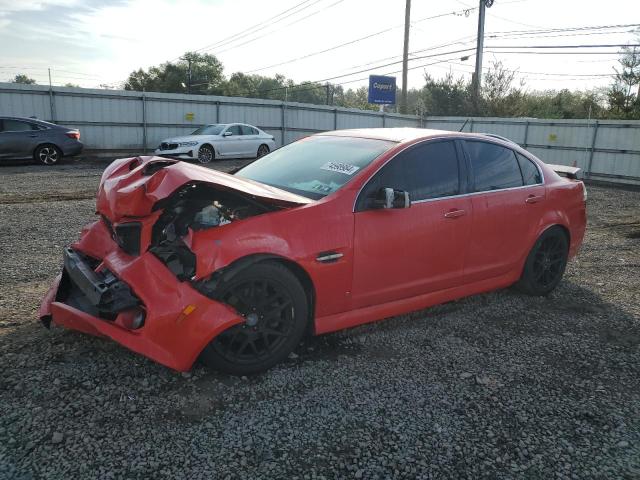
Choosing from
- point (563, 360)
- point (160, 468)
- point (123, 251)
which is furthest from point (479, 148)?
point (160, 468)

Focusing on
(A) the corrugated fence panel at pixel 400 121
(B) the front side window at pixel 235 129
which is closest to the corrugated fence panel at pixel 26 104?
(B) the front side window at pixel 235 129

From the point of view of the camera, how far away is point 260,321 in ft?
10.5

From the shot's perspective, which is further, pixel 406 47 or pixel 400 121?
pixel 406 47

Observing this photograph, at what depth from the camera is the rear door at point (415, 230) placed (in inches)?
143

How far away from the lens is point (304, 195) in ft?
12.1

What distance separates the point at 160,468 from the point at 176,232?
138 centimetres

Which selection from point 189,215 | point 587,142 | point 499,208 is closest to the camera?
point 189,215

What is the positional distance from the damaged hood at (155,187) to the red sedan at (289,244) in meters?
0.01

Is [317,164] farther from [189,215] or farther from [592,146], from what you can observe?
[592,146]

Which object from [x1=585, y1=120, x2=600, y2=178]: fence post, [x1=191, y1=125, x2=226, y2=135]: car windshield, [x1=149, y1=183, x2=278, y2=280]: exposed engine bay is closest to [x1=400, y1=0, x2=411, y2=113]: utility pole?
[x1=585, y1=120, x2=600, y2=178]: fence post

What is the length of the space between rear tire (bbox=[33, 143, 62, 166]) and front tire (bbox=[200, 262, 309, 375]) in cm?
1394

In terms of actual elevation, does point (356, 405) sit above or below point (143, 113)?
below

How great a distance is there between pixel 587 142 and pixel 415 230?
1745 cm

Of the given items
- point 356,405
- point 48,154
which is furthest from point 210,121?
point 356,405
